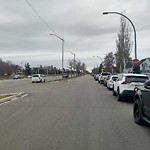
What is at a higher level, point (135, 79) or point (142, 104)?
point (135, 79)

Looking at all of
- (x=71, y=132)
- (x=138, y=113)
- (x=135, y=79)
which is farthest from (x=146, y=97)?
(x=135, y=79)

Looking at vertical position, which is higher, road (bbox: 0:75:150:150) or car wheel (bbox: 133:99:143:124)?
car wheel (bbox: 133:99:143:124)

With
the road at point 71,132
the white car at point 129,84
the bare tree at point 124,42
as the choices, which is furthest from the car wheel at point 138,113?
the bare tree at point 124,42

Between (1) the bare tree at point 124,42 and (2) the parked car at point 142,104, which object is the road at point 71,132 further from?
(1) the bare tree at point 124,42

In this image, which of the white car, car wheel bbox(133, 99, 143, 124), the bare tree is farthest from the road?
the bare tree

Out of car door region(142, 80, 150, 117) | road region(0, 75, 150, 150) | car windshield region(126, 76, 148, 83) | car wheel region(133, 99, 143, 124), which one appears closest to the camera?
road region(0, 75, 150, 150)

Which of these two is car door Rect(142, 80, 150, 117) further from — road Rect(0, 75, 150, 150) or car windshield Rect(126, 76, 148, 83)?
car windshield Rect(126, 76, 148, 83)

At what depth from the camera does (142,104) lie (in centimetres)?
964

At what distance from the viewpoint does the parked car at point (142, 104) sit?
903cm

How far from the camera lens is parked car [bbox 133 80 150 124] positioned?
9.03 meters

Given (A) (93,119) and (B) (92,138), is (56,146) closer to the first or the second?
(B) (92,138)

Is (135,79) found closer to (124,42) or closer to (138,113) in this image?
(138,113)

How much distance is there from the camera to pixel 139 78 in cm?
1808

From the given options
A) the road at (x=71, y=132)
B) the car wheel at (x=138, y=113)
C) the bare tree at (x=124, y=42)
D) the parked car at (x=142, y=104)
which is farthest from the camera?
the bare tree at (x=124, y=42)
